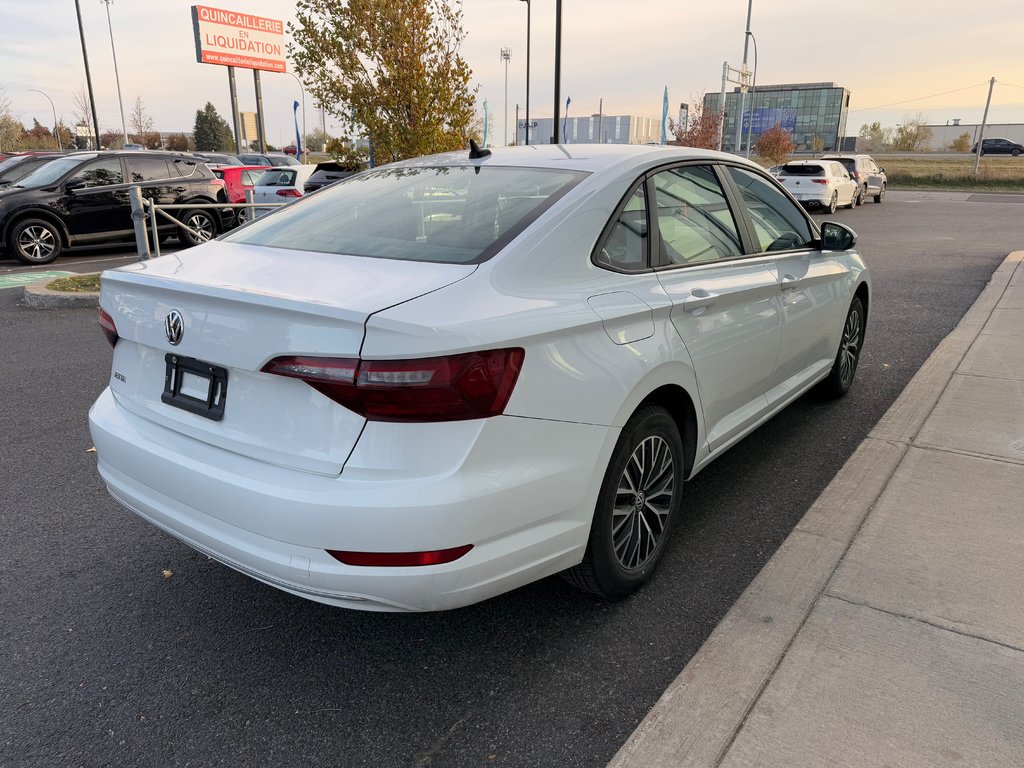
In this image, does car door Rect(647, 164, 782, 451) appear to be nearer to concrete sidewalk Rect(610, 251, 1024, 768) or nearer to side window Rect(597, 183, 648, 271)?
side window Rect(597, 183, 648, 271)

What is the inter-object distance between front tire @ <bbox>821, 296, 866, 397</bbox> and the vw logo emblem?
4.05 metres

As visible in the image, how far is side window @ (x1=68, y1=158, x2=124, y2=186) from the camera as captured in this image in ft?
40.5

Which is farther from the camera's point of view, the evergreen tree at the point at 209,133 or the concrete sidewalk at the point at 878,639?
the evergreen tree at the point at 209,133

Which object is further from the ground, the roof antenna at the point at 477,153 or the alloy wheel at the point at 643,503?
the roof antenna at the point at 477,153

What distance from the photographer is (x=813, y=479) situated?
160 inches

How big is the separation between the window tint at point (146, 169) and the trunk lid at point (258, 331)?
38.2 feet

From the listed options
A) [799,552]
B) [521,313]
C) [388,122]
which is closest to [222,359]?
[521,313]

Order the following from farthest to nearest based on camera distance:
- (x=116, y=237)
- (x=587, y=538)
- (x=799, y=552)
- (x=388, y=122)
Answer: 1. (x=116, y=237)
2. (x=388, y=122)
3. (x=799, y=552)
4. (x=587, y=538)

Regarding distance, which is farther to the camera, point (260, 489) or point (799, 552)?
point (799, 552)

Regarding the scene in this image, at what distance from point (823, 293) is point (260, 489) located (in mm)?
3458

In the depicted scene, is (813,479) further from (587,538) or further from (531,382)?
(531,382)

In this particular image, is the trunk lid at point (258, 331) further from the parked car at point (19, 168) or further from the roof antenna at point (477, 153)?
the parked car at point (19, 168)

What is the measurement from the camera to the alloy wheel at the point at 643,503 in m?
2.77

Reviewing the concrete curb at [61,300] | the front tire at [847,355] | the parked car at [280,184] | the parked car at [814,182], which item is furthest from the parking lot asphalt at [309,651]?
the parked car at [814,182]
